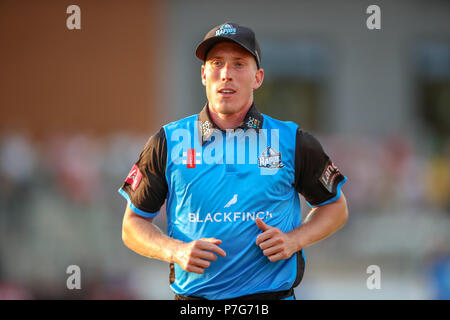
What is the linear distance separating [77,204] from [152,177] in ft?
20.7

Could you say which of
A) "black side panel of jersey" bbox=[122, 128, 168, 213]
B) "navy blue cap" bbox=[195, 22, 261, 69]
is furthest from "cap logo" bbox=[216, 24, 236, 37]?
"black side panel of jersey" bbox=[122, 128, 168, 213]

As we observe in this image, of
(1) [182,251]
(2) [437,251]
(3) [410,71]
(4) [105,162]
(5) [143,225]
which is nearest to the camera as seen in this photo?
(1) [182,251]

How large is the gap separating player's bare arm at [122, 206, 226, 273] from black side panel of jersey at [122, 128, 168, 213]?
A: 0.09m

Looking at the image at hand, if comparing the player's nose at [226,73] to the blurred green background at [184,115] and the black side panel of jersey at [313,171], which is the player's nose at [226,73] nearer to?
the black side panel of jersey at [313,171]

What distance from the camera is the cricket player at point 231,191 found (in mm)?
3268

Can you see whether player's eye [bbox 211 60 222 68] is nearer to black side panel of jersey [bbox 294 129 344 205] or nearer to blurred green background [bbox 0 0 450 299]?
black side panel of jersey [bbox 294 129 344 205]

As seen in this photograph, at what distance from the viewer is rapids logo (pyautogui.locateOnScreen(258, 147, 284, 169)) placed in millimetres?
3326

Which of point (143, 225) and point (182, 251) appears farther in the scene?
point (143, 225)

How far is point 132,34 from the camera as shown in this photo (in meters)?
16.7

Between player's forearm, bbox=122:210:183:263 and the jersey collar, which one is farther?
the jersey collar

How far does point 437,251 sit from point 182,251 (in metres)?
7.05

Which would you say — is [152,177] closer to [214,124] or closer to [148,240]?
[148,240]
